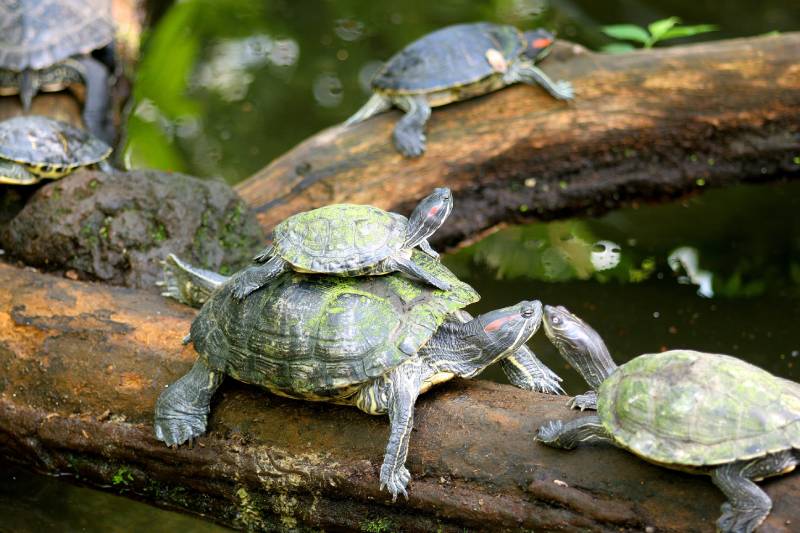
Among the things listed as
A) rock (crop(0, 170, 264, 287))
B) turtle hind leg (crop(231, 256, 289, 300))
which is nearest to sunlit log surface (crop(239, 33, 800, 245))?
rock (crop(0, 170, 264, 287))

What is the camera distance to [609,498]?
10.8 feet

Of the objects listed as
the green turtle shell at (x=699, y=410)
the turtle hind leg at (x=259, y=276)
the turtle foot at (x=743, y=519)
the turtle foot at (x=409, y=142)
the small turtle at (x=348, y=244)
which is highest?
the small turtle at (x=348, y=244)

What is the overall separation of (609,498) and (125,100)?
6839mm

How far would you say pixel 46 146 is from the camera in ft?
19.1

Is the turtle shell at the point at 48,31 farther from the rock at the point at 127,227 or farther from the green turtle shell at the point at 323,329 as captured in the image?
the green turtle shell at the point at 323,329

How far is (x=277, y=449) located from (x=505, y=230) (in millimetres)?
3398

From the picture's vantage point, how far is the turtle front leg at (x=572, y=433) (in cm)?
330

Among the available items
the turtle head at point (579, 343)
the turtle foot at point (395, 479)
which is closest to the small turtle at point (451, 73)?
the turtle head at point (579, 343)

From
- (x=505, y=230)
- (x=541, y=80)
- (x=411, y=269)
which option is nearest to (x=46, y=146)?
(x=411, y=269)

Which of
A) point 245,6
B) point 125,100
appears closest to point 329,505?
point 125,100

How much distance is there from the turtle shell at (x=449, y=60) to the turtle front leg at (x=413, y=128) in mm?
109

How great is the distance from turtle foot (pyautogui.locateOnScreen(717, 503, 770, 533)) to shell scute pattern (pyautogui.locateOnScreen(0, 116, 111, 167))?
4.66 m

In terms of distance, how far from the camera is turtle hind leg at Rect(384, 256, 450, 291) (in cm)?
384

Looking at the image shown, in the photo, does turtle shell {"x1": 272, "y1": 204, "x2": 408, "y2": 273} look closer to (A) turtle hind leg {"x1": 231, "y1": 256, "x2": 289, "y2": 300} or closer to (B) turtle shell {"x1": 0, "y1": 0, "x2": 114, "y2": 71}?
(A) turtle hind leg {"x1": 231, "y1": 256, "x2": 289, "y2": 300}
